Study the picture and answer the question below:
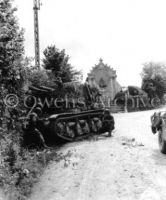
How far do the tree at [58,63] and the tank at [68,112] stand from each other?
41.6ft

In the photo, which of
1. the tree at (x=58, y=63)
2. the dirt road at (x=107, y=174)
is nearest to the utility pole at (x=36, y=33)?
the tree at (x=58, y=63)

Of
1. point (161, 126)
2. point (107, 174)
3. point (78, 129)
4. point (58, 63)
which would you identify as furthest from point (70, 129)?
point (58, 63)

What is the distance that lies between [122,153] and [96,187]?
302 cm

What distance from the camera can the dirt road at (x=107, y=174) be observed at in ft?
23.1

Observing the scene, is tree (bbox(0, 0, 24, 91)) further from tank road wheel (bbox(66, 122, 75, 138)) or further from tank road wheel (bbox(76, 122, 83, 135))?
tank road wheel (bbox(76, 122, 83, 135))

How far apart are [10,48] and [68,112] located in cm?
622

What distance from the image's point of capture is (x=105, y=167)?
8969 millimetres

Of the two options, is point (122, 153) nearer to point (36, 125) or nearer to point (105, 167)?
point (105, 167)

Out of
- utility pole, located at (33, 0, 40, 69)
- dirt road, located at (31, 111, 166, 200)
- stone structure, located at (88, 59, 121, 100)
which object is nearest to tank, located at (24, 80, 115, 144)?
dirt road, located at (31, 111, 166, 200)

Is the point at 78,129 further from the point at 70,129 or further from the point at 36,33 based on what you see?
the point at 36,33

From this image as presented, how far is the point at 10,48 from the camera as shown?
342 inches

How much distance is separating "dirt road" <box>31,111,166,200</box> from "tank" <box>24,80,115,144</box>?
1.90 metres

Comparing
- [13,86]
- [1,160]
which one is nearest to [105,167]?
[1,160]

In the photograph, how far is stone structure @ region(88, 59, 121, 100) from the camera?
50875 mm
